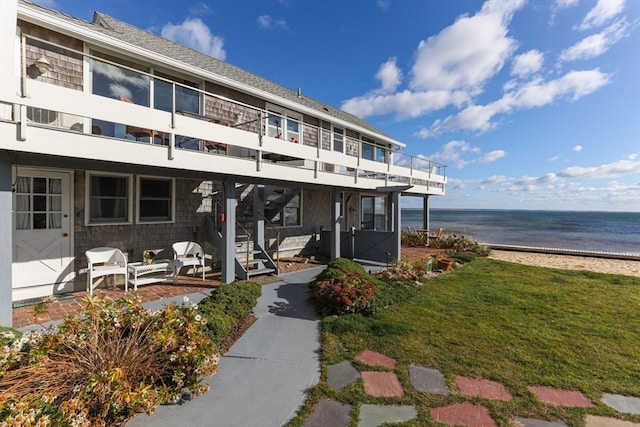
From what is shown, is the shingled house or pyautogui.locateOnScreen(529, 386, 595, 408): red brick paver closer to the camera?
pyautogui.locateOnScreen(529, 386, 595, 408): red brick paver

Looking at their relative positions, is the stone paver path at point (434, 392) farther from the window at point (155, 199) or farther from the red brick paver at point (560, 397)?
the window at point (155, 199)

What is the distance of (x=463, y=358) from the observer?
393 cm

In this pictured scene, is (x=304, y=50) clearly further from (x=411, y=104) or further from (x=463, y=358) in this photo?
(x=463, y=358)

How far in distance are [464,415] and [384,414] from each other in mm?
771

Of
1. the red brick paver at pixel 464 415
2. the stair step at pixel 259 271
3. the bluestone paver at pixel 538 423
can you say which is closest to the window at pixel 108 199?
the stair step at pixel 259 271

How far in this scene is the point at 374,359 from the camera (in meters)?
3.93

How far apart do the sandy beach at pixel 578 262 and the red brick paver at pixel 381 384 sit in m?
11.3

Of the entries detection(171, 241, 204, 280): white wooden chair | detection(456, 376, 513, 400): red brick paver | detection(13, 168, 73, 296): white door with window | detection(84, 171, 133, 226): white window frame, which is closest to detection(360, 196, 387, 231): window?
detection(171, 241, 204, 280): white wooden chair

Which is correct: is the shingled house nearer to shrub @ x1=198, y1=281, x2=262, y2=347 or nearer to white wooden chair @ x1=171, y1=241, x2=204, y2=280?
white wooden chair @ x1=171, y1=241, x2=204, y2=280

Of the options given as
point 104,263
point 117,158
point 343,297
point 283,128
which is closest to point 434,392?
point 343,297

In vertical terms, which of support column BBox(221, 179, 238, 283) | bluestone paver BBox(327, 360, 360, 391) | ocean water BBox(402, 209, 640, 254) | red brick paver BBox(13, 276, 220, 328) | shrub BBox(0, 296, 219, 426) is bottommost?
ocean water BBox(402, 209, 640, 254)

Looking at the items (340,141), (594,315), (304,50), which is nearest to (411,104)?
(304,50)

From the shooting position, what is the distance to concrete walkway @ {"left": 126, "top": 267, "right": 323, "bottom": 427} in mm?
2768

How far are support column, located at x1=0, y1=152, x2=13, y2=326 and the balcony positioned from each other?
42cm
